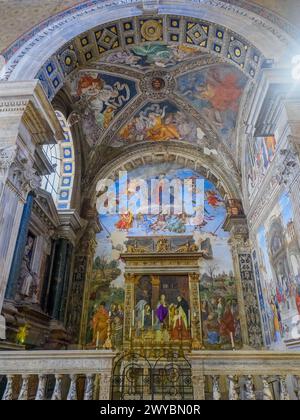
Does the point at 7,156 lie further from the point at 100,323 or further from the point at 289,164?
the point at 100,323

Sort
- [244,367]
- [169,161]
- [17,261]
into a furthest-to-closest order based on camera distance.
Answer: [169,161]
[17,261]
[244,367]

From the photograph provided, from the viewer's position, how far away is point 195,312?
1134 centimetres

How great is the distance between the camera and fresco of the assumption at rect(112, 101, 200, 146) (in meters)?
13.0

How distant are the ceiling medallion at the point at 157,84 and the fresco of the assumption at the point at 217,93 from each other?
1.20 feet

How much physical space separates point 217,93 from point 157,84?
2.35 meters

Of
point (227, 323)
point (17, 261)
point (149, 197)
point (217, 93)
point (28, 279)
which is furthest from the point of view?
point (149, 197)

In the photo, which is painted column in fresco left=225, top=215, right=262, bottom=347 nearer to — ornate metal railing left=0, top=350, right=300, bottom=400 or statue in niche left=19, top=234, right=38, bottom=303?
ornate metal railing left=0, top=350, right=300, bottom=400

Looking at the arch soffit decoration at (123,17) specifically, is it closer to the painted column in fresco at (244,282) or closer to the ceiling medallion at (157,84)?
the ceiling medallion at (157,84)

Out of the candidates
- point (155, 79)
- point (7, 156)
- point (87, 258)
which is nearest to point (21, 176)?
point (7, 156)

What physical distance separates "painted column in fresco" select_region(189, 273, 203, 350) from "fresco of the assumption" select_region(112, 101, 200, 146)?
6066mm

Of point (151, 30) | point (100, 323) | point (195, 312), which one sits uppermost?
point (151, 30)
